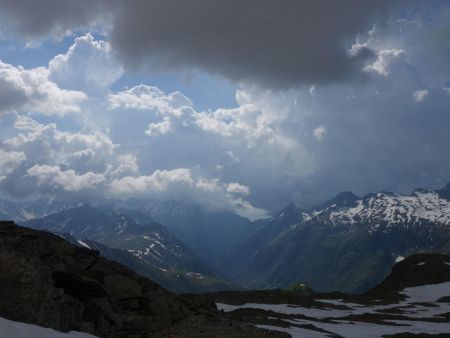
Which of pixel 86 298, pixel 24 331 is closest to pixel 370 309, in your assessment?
pixel 86 298

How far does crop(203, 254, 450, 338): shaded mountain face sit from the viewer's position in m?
46.1

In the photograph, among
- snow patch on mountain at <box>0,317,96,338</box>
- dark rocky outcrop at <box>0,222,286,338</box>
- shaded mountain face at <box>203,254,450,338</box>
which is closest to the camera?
snow patch on mountain at <box>0,317,96,338</box>

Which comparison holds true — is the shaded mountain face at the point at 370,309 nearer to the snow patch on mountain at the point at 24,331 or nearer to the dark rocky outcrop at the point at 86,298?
the dark rocky outcrop at the point at 86,298

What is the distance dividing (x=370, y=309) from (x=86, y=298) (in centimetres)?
5469

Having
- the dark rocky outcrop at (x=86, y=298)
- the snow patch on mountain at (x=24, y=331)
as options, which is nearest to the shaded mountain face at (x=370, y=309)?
the dark rocky outcrop at (x=86, y=298)

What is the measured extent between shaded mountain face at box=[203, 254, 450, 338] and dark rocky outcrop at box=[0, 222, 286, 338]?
7.00 metres

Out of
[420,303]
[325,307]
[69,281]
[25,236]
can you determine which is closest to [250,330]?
[69,281]

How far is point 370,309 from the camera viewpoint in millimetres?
71438

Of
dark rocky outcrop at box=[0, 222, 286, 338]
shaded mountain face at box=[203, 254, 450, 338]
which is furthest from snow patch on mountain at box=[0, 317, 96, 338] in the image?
shaded mountain face at box=[203, 254, 450, 338]

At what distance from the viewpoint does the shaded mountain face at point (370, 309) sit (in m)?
46.1

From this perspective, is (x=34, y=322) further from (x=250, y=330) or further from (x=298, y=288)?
(x=298, y=288)

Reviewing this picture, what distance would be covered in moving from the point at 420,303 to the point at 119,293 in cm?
6524

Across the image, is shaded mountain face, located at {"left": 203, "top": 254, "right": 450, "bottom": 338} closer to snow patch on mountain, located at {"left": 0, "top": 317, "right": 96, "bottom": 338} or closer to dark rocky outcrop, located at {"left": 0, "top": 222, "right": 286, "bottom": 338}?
dark rocky outcrop, located at {"left": 0, "top": 222, "right": 286, "bottom": 338}

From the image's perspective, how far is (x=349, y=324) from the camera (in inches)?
2051
